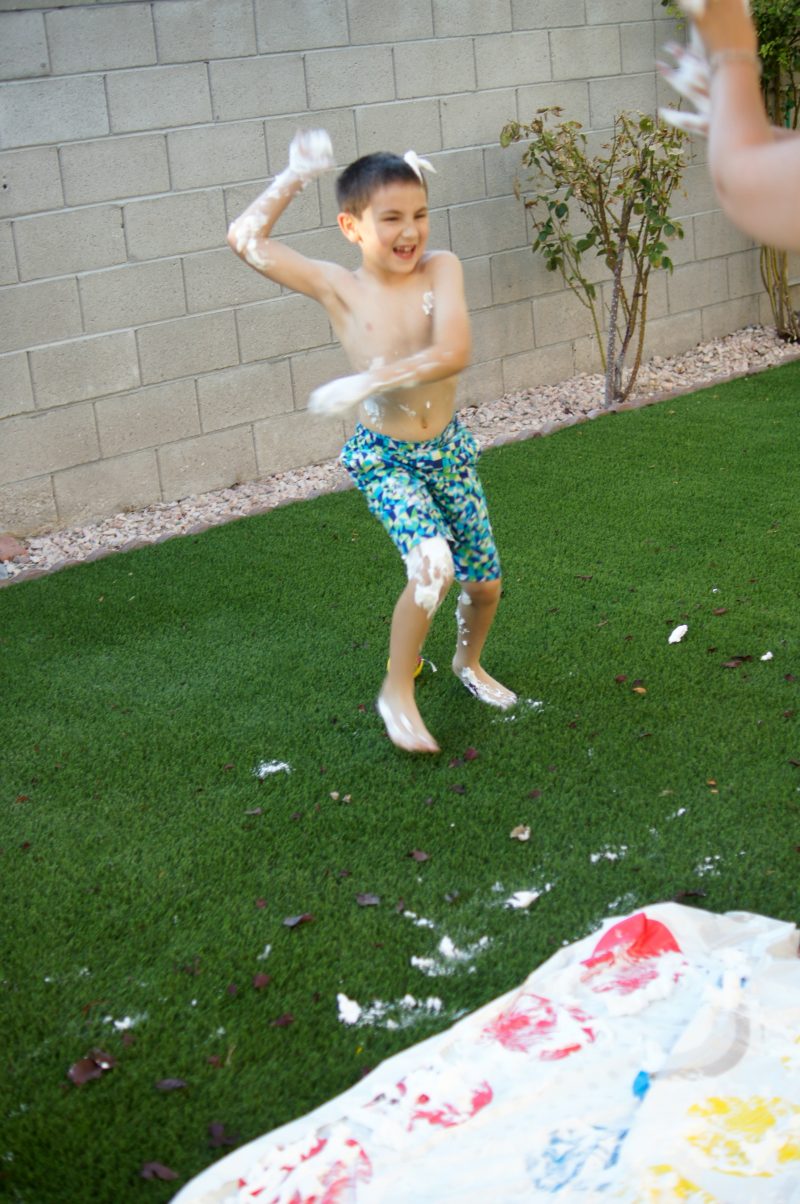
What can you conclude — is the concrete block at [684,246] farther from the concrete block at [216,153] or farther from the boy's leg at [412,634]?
the boy's leg at [412,634]

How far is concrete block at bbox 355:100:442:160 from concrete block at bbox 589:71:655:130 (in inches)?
42.4

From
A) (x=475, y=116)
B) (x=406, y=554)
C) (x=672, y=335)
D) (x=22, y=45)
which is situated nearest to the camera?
(x=406, y=554)

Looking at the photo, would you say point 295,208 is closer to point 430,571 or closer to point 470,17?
point 470,17

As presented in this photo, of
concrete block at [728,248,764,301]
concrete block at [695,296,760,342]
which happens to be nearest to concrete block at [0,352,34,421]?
concrete block at [695,296,760,342]

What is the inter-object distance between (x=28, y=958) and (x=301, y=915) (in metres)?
0.53

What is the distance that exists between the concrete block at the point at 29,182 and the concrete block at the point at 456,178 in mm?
1861

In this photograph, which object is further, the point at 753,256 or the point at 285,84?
the point at 753,256

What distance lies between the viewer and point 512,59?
6242mm

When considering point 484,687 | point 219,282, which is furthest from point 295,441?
point 484,687

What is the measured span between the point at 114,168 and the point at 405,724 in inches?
124

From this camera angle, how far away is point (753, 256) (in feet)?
24.8

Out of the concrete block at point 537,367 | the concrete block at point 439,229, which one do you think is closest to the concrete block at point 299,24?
the concrete block at point 439,229

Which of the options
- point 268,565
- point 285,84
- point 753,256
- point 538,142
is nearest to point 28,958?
point 268,565

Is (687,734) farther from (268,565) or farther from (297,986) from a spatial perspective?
(268,565)
